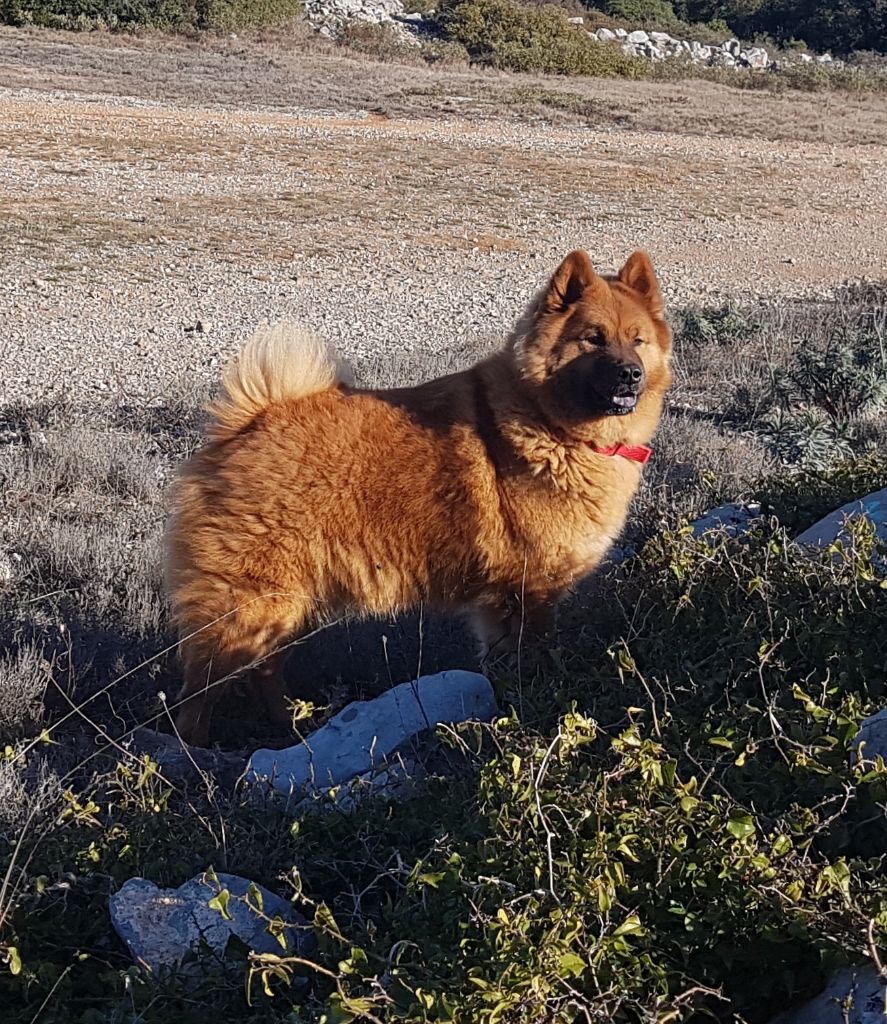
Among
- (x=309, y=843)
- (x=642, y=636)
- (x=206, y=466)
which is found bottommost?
(x=309, y=843)

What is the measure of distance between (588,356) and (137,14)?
3519cm

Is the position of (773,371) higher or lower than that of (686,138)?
lower

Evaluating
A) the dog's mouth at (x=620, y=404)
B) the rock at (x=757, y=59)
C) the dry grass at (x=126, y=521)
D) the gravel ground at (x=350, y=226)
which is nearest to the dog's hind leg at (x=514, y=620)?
the dry grass at (x=126, y=521)

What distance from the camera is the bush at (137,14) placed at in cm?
3353

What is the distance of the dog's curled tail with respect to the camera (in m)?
4.29

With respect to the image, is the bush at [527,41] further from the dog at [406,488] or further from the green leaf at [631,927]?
the green leaf at [631,927]

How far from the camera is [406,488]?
14.0 feet

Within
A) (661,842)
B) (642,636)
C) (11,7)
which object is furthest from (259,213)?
(11,7)

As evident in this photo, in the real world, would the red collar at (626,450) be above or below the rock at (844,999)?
above

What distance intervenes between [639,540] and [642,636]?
1.36 m

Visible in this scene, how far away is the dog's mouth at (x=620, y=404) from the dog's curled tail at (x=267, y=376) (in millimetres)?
1169

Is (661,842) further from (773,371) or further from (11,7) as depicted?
(11,7)

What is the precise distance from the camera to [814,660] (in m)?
3.57

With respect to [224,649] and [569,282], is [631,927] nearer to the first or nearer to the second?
[224,649]
